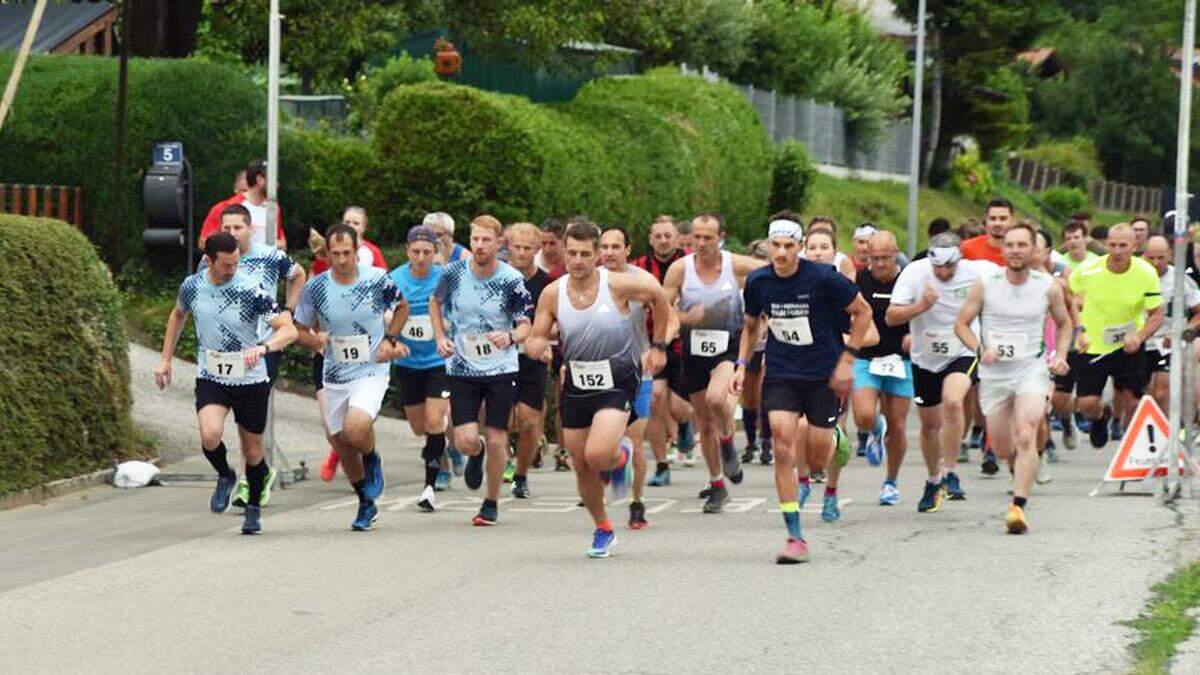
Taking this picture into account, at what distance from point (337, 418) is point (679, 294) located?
9.27ft

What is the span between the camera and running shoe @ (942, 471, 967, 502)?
647 inches

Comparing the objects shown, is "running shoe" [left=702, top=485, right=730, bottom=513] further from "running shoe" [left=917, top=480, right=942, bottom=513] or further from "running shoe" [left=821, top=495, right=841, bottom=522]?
"running shoe" [left=917, top=480, right=942, bottom=513]

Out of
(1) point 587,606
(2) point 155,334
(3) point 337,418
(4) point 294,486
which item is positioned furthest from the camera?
(2) point 155,334

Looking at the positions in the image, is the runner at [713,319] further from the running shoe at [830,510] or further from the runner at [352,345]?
the runner at [352,345]

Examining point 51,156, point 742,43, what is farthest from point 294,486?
point 742,43

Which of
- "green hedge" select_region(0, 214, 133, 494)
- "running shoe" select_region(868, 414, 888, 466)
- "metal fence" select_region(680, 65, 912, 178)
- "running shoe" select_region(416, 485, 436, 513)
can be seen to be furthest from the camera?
"metal fence" select_region(680, 65, 912, 178)

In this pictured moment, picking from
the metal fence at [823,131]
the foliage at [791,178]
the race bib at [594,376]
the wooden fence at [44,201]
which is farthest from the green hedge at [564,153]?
the race bib at [594,376]

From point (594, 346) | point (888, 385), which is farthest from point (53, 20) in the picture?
point (594, 346)

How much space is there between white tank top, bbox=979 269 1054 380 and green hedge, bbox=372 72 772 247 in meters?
12.3

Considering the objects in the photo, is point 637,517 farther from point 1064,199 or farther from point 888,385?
point 1064,199

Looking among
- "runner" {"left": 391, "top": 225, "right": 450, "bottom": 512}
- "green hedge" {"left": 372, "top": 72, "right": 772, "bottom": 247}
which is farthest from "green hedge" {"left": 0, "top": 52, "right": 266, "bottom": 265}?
"runner" {"left": 391, "top": 225, "right": 450, "bottom": 512}

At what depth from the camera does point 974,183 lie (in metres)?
70.6

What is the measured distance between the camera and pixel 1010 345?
14977mm

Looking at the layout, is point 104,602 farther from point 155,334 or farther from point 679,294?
point 155,334
